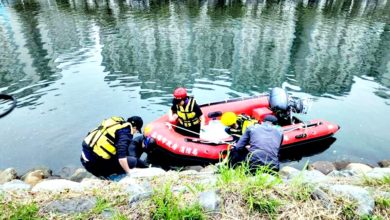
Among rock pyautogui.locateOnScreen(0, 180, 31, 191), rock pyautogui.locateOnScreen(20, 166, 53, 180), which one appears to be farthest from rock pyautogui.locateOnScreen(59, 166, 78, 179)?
rock pyautogui.locateOnScreen(0, 180, 31, 191)

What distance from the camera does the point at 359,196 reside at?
10.2ft

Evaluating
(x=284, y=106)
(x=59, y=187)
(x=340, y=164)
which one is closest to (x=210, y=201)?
(x=59, y=187)

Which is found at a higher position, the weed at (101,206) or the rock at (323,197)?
the rock at (323,197)

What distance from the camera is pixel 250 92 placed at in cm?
1246

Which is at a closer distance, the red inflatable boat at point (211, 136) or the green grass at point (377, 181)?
the green grass at point (377, 181)

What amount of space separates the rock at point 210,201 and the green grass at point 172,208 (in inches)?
2.9

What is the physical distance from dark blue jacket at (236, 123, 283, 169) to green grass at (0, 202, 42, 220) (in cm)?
334

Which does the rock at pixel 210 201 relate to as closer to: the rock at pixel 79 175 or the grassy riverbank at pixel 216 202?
the grassy riverbank at pixel 216 202

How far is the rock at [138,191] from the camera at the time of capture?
3107 millimetres

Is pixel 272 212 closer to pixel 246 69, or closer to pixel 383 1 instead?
pixel 246 69

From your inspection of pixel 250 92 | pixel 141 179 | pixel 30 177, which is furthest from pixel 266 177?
pixel 250 92

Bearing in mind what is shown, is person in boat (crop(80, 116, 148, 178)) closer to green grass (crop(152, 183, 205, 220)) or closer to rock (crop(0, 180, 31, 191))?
rock (crop(0, 180, 31, 191))

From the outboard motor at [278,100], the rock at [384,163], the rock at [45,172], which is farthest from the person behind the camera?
the outboard motor at [278,100]

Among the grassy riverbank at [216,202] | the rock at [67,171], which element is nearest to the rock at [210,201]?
the grassy riverbank at [216,202]
